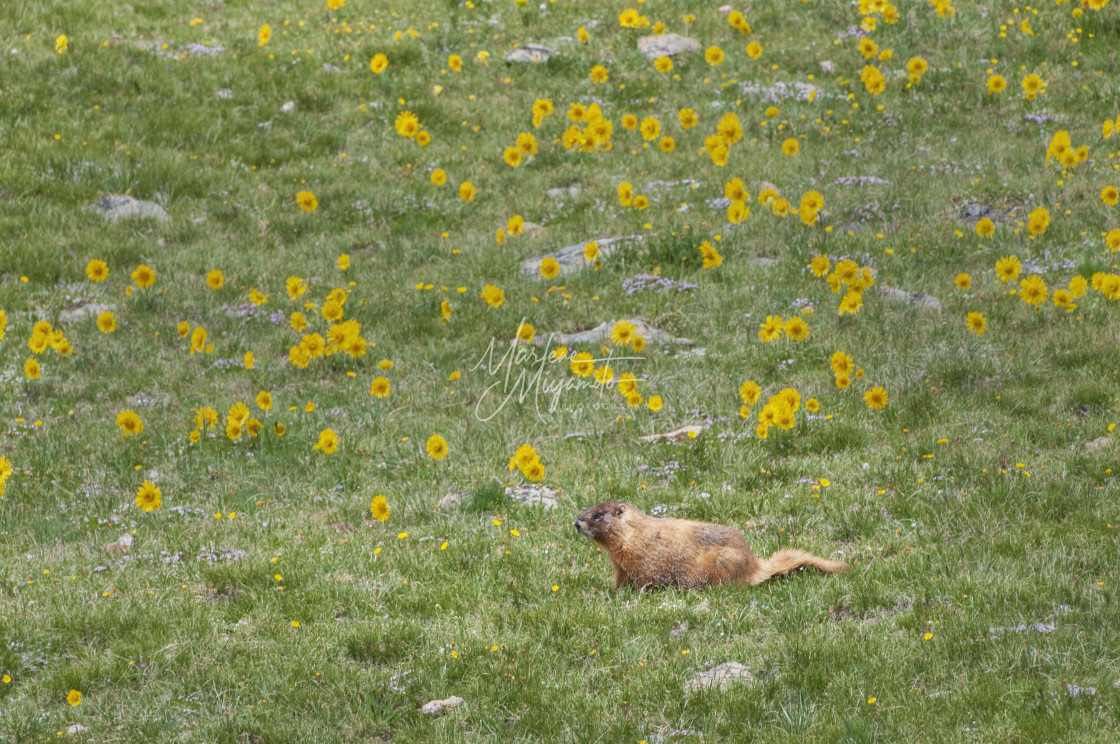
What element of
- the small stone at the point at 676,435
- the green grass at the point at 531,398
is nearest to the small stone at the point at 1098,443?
the green grass at the point at 531,398

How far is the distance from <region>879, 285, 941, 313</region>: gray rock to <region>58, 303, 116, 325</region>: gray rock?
824 cm

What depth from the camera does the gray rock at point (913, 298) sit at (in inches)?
405

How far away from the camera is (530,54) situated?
1744 centimetres

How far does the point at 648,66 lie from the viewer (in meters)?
16.9

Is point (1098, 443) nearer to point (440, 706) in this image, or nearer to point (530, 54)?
point (440, 706)

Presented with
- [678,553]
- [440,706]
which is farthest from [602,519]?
[440,706]

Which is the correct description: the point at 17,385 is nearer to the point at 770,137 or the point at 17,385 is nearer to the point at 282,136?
the point at 282,136

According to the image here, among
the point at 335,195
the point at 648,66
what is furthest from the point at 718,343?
the point at 648,66

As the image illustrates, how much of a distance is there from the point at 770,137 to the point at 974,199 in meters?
3.46

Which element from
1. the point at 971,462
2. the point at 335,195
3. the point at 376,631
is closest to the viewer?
the point at 376,631

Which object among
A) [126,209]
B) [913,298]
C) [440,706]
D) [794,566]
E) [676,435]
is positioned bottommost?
[913,298]

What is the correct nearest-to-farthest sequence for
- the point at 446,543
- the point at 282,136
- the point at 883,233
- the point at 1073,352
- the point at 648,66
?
the point at 446,543 → the point at 1073,352 → the point at 883,233 → the point at 282,136 → the point at 648,66

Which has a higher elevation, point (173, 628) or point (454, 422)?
point (173, 628)

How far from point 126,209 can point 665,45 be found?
29.4ft
